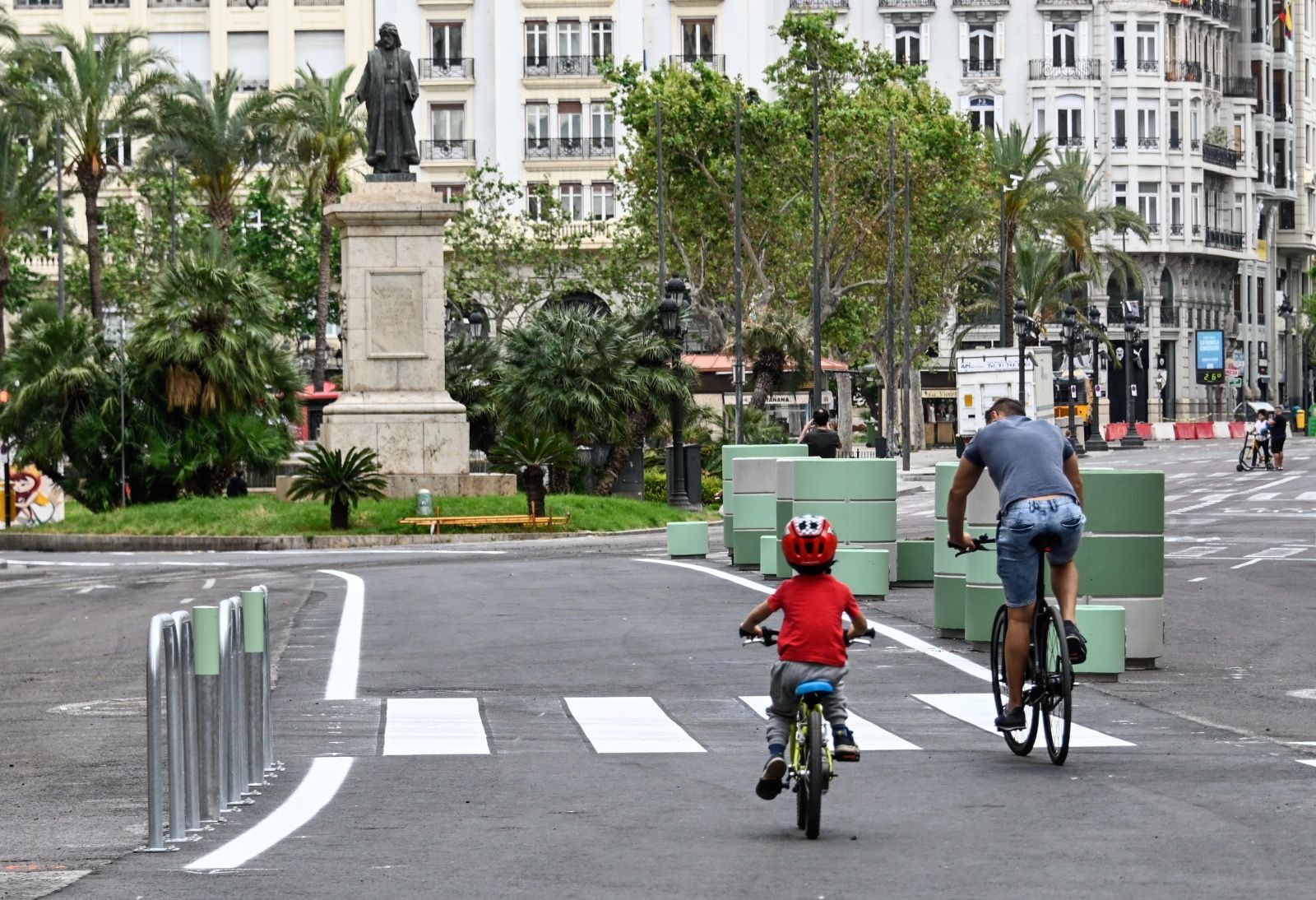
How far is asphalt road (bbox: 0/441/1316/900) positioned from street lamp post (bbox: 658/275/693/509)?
23.7m

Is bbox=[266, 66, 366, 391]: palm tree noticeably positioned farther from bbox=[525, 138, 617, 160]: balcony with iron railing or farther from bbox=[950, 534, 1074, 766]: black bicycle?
bbox=[950, 534, 1074, 766]: black bicycle

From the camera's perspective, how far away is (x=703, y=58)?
92750 millimetres

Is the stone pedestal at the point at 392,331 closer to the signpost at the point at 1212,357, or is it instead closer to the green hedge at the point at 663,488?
the green hedge at the point at 663,488

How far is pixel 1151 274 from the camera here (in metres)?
110

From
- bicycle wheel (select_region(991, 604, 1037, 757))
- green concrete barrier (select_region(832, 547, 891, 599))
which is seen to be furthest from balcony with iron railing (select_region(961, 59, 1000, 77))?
bicycle wheel (select_region(991, 604, 1037, 757))

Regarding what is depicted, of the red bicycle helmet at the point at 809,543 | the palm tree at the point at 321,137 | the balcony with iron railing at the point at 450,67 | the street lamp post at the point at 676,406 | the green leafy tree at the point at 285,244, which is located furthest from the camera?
the balcony with iron railing at the point at 450,67

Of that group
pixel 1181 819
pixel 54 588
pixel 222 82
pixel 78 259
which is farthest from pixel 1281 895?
pixel 78 259

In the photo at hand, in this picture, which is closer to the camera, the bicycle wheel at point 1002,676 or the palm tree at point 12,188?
the bicycle wheel at point 1002,676

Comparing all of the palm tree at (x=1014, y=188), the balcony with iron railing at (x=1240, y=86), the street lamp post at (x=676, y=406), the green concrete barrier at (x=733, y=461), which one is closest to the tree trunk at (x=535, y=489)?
the street lamp post at (x=676, y=406)

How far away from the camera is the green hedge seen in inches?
2021

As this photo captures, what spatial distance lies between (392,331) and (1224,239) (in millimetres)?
80047

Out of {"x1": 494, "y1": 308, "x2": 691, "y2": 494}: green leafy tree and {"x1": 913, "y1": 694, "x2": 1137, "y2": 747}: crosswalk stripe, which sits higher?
{"x1": 494, "y1": 308, "x2": 691, "y2": 494}: green leafy tree

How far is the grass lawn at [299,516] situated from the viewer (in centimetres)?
3928

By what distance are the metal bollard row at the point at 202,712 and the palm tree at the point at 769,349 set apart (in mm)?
56519
